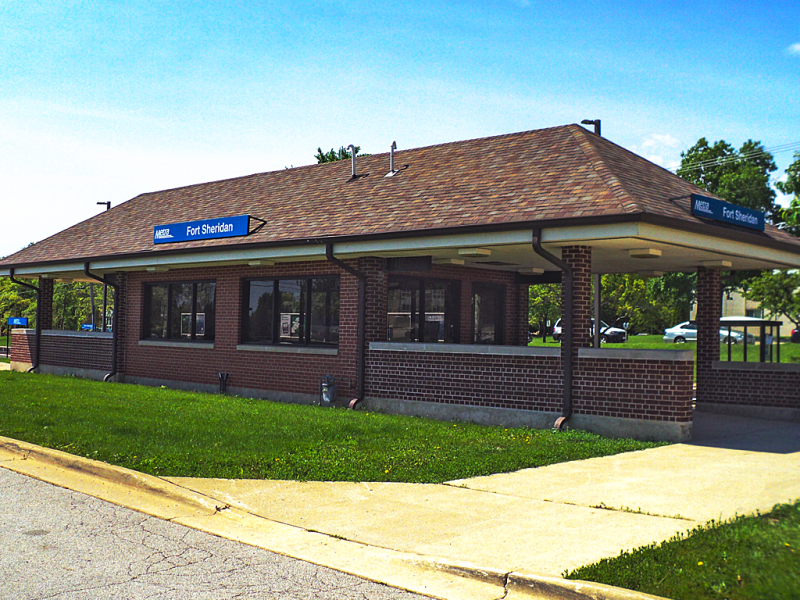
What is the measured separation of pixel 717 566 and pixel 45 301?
2418 cm

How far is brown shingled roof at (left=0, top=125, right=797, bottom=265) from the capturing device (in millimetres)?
13227

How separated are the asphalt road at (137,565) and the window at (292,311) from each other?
31.6 ft

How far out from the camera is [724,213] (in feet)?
45.6

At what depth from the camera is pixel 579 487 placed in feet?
28.5

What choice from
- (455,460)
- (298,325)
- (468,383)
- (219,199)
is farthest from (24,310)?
(455,460)

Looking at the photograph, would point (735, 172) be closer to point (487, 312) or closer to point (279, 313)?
point (487, 312)

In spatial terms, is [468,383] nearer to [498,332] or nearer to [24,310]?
[498,332]

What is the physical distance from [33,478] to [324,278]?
8785mm

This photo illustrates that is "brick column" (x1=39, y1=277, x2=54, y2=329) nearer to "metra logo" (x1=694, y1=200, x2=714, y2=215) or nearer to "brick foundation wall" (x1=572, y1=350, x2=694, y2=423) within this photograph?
"brick foundation wall" (x1=572, y1=350, x2=694, y2=423)

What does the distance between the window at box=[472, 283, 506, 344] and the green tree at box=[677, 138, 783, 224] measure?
3045 cm

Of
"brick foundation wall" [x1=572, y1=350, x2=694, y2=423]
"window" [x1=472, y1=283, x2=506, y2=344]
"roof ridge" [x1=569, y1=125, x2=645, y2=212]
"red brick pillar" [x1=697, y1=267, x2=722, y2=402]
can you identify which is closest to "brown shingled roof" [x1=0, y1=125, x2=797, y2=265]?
"roof ridge" [x1=569, y1=125, x2=645, y2=212]

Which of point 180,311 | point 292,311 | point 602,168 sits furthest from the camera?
point 180,311

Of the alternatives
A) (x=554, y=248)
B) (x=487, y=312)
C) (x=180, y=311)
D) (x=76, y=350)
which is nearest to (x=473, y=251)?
(x=554, y=248)

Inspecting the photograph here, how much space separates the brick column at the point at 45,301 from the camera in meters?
25.3
